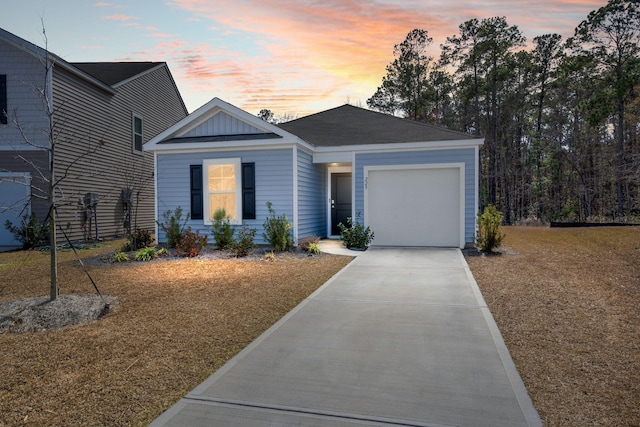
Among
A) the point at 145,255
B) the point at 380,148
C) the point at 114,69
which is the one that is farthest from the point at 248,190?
the point at 114,69

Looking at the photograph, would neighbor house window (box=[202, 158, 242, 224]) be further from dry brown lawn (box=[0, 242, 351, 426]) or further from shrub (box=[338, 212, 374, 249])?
dry brown lawn (box=[0, 242, 351, 426])

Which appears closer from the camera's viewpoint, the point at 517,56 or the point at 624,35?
the point at 624,35

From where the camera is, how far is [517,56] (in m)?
25.3

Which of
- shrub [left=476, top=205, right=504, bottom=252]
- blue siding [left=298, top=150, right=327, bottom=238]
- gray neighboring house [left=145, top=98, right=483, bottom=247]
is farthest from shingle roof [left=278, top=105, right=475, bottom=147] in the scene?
shrub [left=476, top=205, right=504, bottom=252]

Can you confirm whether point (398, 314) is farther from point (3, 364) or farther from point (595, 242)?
point (595, 242)

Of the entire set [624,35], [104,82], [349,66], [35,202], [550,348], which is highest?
[624,35]

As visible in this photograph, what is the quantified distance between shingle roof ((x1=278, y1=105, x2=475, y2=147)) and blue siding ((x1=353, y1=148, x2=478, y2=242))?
36cm

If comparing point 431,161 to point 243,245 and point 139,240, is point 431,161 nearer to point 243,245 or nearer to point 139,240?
point 243,245

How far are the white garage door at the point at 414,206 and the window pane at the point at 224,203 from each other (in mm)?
3709

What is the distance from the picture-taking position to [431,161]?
10781mm

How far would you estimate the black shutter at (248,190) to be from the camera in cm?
1086

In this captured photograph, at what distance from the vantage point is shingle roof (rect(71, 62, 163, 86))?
15.4 meters

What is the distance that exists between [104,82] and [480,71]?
22.8 meters

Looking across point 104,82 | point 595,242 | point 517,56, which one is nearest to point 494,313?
point 595,242
